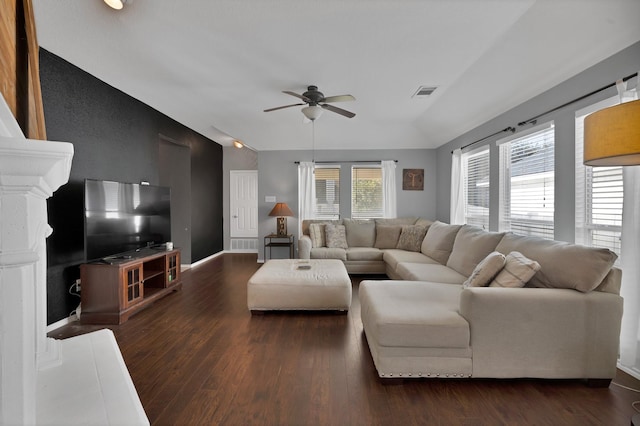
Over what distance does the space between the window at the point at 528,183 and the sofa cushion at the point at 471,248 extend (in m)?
0.47

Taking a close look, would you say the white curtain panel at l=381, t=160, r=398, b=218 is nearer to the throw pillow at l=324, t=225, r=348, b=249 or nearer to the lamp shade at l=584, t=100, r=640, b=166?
the throw pillow at l=324, t=225, r=348, b=249

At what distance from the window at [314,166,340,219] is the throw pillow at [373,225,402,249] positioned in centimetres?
116

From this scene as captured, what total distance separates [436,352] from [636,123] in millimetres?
1594

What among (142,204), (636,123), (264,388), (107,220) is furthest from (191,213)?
(636,123)

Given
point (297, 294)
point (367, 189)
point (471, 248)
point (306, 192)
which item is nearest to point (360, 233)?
point (367, 189)

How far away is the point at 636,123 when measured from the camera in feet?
4.24

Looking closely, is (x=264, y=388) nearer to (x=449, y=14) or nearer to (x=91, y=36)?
(x=449, y=14)

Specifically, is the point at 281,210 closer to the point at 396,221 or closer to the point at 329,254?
the point at 329,254

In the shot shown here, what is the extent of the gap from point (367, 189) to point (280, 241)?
6.99ft

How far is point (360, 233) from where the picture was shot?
527cm

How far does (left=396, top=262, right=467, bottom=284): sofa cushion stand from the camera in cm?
297

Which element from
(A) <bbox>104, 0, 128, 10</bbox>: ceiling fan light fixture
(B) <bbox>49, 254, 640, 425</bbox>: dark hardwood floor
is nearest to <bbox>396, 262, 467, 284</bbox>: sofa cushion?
(B) <bbox>49, 254, 640, 425</bbox>: dark hardwood floor

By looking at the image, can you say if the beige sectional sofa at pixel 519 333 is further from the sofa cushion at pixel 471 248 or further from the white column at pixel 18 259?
the white column at pixel 18 259

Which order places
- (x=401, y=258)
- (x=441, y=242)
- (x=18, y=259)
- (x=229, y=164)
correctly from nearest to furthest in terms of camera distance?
1. (x=18, y=259)
2. (x=441, y=242)
3. (x=401, y=258)
4. (x=229, y=164)
